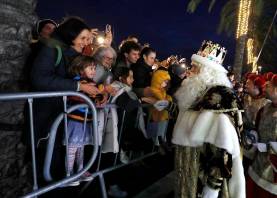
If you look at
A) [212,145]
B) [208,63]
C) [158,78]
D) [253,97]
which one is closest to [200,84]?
[208,63]

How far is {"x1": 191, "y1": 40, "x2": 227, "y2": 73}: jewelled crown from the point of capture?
12.6 feet

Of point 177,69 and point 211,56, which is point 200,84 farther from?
point 177,69

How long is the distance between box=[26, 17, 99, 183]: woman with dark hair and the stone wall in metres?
0.14

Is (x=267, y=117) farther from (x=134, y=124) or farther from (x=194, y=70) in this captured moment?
(x=134, y=124)

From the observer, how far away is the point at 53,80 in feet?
10.5

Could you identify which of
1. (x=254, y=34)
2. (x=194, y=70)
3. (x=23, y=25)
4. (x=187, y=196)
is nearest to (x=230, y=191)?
(x=187, y=196)

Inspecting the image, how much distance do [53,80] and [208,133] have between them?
1.68 meters

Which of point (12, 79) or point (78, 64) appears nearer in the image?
point (12, 79)

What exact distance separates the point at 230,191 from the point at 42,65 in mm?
2381

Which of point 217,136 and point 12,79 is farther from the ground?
point 12,79

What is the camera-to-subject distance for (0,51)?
297cm

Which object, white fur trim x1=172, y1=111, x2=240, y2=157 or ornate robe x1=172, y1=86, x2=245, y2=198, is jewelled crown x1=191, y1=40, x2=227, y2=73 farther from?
white fur trim x1=172, y1=111, x2=240, y2=157

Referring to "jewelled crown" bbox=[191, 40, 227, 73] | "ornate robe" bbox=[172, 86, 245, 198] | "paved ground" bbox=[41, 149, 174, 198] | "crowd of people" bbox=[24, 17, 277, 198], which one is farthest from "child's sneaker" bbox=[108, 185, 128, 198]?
"jewelled crown" bbox=[191, 40, 227, 73]

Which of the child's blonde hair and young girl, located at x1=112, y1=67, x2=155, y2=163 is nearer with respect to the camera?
the child's blonde hair
